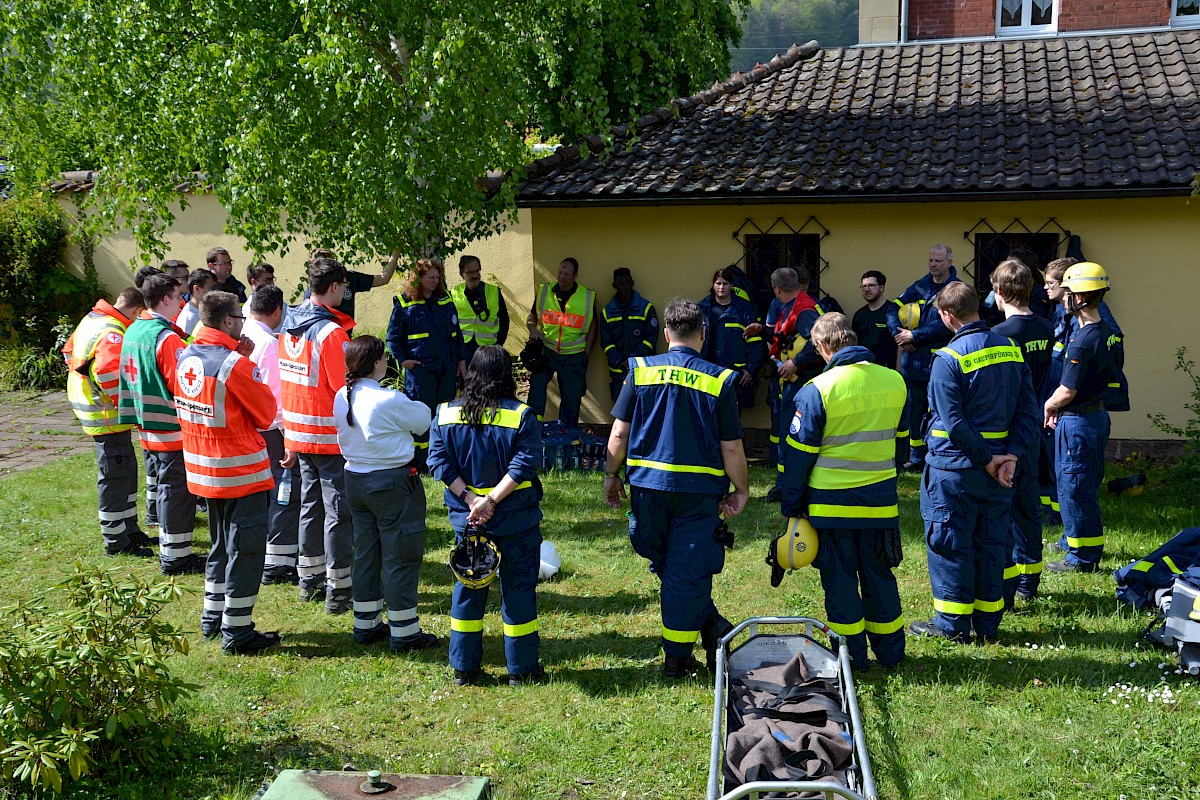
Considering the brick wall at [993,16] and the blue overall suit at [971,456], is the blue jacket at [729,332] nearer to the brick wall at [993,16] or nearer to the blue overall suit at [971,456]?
the blue overall suit at [971,456]

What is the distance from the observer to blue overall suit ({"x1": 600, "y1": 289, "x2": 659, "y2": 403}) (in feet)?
36.6

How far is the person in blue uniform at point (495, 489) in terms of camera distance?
5352mm

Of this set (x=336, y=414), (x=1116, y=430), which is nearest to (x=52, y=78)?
(x=336, y=414)

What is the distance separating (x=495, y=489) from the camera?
5.32 meters

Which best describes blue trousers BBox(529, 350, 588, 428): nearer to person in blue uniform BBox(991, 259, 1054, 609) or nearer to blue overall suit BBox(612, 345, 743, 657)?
person in blue uniform BBox(991, 259, 1054, 609)

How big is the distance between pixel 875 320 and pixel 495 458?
6035mm

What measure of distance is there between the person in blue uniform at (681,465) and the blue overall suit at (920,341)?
4.81 metres

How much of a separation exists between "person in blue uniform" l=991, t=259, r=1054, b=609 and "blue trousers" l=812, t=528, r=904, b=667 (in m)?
1.21

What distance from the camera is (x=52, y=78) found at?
32.1 ft

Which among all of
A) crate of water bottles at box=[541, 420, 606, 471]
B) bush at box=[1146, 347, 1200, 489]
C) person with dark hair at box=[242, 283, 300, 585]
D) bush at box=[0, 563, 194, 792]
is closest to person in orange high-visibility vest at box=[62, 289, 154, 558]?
person with dark hair at box=[242, 283, 300, 585]

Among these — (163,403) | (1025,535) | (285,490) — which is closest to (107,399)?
(163,403)

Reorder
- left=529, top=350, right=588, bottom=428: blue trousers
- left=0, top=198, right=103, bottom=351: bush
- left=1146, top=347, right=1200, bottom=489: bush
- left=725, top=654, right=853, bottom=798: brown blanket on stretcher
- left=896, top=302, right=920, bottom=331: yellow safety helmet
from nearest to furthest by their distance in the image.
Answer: left=725, top=654, right=853, bottom=798: brown blanket on stretcher → left=1146, top=347, right=1200, bottom=489: bush → left=896, top=302, right=920, bottom=331: yellow safety helmet → left=529, top=350, right=588, bottom=428: blue trousers → left=0, top=198, right=103, bottom=351: bush

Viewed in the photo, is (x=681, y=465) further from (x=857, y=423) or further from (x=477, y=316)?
(x=477, y=316)

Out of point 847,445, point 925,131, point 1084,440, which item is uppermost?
point 925,131
